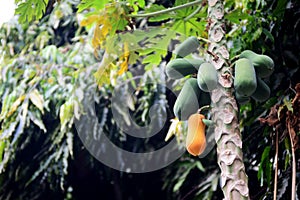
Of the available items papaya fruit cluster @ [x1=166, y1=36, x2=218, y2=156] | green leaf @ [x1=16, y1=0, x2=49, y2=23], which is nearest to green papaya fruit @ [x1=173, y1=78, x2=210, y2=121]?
papaya fruit cluster @ [x1=166, y1=36, x2=218, y2=156]

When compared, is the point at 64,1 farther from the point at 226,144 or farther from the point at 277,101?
the point at 226,144

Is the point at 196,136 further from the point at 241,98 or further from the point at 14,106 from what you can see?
the point at 14,106

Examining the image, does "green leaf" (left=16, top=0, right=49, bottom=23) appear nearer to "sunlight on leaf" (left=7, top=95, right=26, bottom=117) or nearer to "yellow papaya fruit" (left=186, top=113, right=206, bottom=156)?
"yellow papaya fruit" (left=186, top=113, right=206, bottom=156)

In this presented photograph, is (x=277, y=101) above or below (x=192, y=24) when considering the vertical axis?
below

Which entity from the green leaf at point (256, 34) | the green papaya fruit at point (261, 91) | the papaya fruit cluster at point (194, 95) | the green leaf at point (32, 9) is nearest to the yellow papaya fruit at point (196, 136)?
the papaya fruit cluster at point (194, 95)

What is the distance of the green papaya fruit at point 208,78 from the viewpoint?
0.70 m

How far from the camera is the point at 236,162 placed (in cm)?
67

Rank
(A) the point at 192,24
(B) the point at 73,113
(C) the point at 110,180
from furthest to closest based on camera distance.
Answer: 1. (C) the point at 110,180
2. (B) the point at 73,113
3. (A) the point at 192,24

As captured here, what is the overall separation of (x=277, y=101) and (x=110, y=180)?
73.8 inches

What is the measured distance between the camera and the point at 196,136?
73 centimetres

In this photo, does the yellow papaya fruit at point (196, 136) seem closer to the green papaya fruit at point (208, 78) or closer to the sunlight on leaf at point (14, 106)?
the green papaya fruit at point (208, 78)

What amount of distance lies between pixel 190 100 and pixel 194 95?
1 cm

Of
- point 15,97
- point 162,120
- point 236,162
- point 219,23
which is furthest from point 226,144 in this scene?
point 15,97

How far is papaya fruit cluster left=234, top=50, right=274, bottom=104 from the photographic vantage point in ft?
2.30
